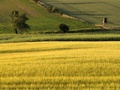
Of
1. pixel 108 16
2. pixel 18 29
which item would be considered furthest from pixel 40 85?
pixel 108 16

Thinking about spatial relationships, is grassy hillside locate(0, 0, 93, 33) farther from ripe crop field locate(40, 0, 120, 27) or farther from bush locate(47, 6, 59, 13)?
ripe crop field locate(40, 0, 120, 27)

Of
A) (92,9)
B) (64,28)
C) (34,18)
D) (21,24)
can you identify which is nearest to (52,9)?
A: (34,18)

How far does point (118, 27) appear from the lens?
58281mm

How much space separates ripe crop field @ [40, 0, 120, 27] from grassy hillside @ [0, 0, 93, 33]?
376 cm

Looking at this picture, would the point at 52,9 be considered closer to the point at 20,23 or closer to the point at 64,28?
the point at 64,28

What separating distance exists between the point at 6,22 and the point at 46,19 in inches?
282

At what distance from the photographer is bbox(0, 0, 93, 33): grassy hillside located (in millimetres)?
57875

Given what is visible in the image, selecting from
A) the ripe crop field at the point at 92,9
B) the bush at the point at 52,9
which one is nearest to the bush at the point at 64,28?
the ripe crop field at the point at 92,9

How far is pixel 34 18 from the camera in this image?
6341 cm

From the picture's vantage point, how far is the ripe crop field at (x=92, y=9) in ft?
209

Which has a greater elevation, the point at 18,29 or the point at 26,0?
the point at 26,0

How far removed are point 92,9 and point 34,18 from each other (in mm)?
13251

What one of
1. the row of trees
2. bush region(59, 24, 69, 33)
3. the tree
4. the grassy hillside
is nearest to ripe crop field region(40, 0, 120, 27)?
the grassy hillside

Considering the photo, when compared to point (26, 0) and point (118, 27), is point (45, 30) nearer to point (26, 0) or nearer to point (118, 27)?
point (118, 27)
